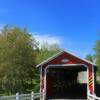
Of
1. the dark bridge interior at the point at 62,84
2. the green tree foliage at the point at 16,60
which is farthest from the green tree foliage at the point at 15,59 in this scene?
the dark bridge interior at the point at 62,84

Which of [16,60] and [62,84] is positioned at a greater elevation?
[16,60]

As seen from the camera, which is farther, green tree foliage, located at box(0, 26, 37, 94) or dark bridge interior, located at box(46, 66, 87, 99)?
green tree foliage, located at box(0, 26, 37, 94)

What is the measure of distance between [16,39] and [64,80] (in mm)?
10301

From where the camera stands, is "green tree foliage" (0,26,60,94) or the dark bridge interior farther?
"green tree foliage" (0,26,60,94)

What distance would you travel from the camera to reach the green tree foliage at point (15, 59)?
3562cm

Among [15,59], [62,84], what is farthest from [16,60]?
[62,84]

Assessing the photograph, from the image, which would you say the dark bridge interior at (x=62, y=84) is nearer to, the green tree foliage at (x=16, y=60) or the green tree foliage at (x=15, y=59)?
the green tree foliage at (x=16, y=60)

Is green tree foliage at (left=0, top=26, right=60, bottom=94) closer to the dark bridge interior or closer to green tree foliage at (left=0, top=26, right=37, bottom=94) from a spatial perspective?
green tree foliage at (left=0, top=26, right=37, bottom=94)

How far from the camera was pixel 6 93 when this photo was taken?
120 feet

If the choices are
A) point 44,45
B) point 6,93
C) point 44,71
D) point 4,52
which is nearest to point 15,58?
point 4,52

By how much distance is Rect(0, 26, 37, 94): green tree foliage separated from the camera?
35625 millimetres

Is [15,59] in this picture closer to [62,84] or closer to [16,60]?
[16,60]

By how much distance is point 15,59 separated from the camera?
35844 millimetres

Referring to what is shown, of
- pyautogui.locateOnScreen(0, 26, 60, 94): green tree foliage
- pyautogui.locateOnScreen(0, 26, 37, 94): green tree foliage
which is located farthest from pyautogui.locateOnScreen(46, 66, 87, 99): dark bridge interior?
pyautogui.locateOnScreen(0, 26, 37, 94): green tree foliage
